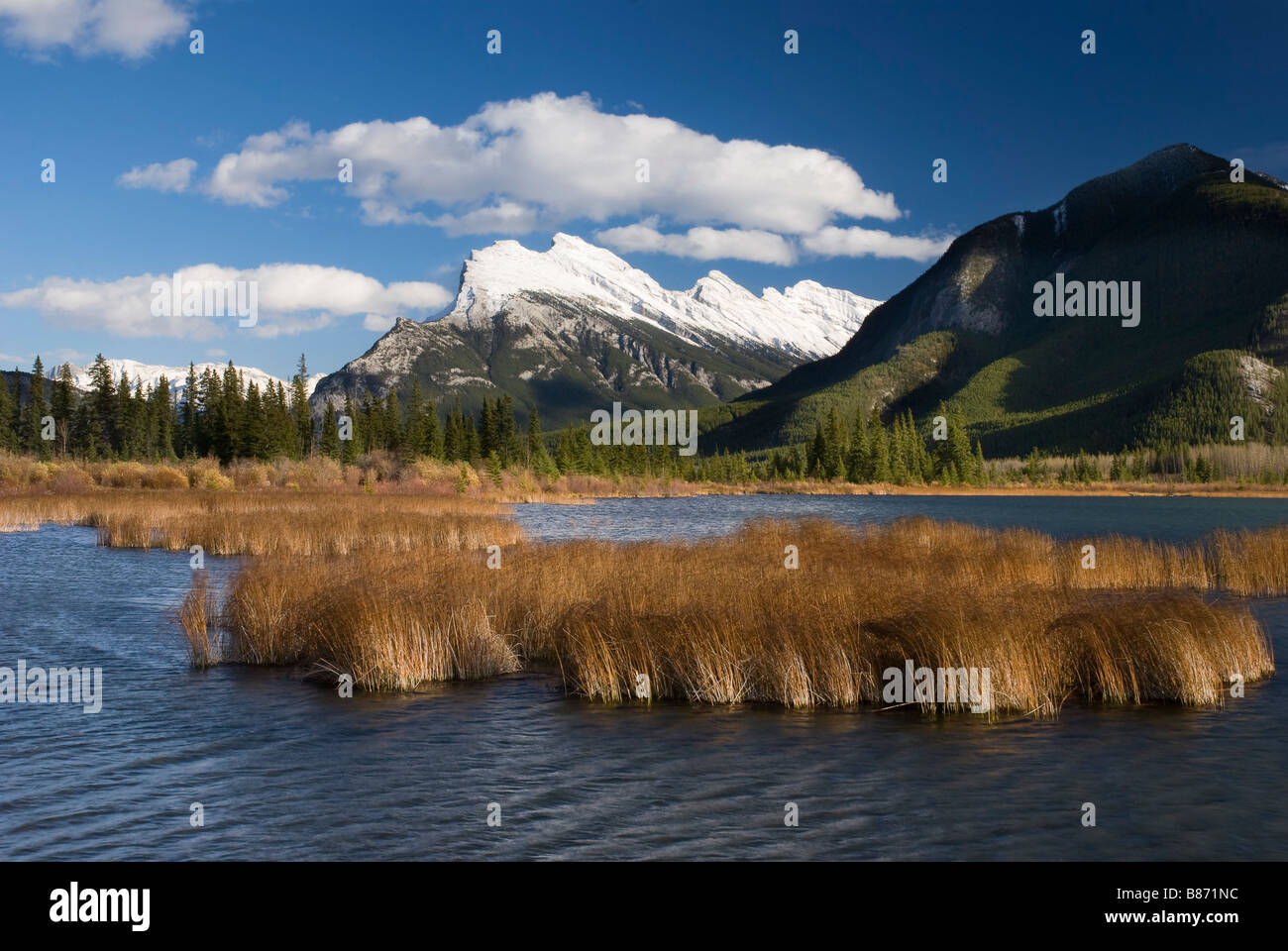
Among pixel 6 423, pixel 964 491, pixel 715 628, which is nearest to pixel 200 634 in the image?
pixel 715 628

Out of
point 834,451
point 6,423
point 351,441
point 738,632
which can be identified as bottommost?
point 738,632

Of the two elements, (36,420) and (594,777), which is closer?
(594,777)

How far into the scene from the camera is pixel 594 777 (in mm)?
12336

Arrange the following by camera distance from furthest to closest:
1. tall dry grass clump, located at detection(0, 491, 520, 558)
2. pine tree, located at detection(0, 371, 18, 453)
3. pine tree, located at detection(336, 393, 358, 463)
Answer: pine tree, located at detection(0, 371, 18, 453), pine tree, located at detection(336, 393, 358, 463), tall dry grass clump, located at detection(0, 491, 520, 558)

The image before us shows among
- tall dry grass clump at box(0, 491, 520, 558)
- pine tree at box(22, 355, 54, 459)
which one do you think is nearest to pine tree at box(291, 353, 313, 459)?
pine tree at box(22, 355, 54, 459)

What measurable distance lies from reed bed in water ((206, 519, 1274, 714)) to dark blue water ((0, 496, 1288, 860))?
67cm

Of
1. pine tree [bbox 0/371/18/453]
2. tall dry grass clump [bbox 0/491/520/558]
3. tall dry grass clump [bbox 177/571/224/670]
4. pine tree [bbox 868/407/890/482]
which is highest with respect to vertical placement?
pine tree [bbox 0/371/18/453]

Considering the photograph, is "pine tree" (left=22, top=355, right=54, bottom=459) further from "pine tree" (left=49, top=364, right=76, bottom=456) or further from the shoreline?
the shoreline

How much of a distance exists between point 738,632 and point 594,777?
5.00m

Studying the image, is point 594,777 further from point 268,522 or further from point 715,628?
point 268,522

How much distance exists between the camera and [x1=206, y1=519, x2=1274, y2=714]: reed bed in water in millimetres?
16031

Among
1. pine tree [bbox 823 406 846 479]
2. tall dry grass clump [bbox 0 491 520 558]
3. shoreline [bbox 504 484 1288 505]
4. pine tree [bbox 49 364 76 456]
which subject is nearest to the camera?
tall dry grass clump [bbox 0 491 520 558]
